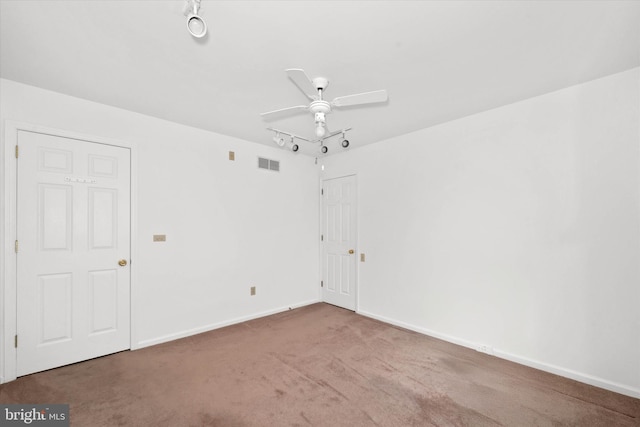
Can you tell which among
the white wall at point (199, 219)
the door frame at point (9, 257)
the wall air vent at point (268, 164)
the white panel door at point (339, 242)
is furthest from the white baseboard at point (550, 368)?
the door frame at point (9, 257)

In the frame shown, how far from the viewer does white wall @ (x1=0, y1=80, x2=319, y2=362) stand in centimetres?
299

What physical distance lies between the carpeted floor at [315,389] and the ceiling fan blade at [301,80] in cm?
248

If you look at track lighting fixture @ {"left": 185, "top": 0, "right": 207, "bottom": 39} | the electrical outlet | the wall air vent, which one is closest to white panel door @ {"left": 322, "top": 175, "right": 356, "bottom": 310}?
the wall air vent

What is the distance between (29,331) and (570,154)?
541 centimetres

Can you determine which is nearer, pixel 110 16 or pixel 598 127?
pixel 110 16

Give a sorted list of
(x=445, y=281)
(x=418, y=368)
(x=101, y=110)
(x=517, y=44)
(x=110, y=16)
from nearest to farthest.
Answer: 1. (x=110, y=16)
2. (x=517, y=44)
3. (x=418, y=368)
4. (x=101, y=110)
5. (x=445, y=281)

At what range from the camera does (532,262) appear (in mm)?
2750

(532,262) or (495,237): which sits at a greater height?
(495,237)

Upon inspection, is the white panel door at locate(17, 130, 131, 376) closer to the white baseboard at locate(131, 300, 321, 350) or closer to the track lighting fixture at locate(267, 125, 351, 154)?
the white baseboard at locate(131, 300, 321, 350)

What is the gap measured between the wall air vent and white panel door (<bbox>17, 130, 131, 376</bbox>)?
5.74 feet

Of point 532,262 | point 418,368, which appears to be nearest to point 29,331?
point 418,368

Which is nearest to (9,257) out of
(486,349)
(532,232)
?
(486,349)

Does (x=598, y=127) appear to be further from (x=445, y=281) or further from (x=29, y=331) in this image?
(x=29, y=331)

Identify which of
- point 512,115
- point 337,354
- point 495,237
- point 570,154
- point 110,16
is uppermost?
point 110,16
